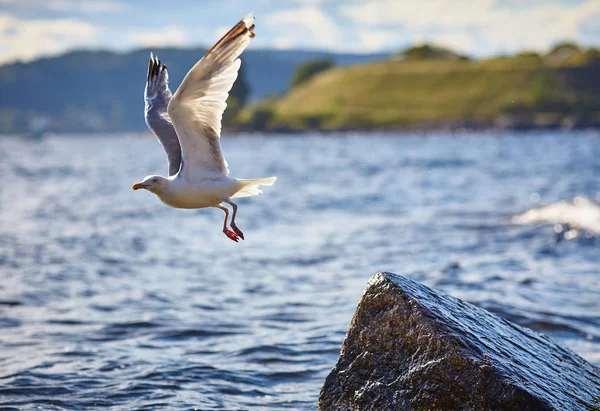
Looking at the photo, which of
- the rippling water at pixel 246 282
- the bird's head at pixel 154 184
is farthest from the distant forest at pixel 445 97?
the bird's head at pixel 154 184

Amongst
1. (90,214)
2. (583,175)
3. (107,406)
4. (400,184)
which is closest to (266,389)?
(107,406)

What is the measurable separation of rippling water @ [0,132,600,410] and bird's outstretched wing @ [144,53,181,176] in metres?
2.66

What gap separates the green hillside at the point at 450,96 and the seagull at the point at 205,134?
136219mm

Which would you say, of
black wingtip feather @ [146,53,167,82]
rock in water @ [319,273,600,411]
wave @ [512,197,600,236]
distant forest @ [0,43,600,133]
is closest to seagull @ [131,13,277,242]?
black wingtip feather @ [146,53,167,82]

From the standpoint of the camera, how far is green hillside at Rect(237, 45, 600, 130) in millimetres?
148375

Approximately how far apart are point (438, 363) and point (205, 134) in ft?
13.1

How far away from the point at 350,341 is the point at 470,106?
15484 cm

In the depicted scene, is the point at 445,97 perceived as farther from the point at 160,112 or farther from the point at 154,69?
the point at 160,112

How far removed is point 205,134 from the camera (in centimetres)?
894

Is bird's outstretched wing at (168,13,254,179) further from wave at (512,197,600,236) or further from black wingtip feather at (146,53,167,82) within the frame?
wave at (512,197,600,236)

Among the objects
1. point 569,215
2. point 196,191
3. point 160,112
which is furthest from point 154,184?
point 569,215

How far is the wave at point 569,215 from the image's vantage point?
66.0 ft

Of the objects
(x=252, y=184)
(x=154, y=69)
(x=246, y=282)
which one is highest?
(x=154, y=69)

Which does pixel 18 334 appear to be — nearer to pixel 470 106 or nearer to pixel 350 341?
pixel 350 341
